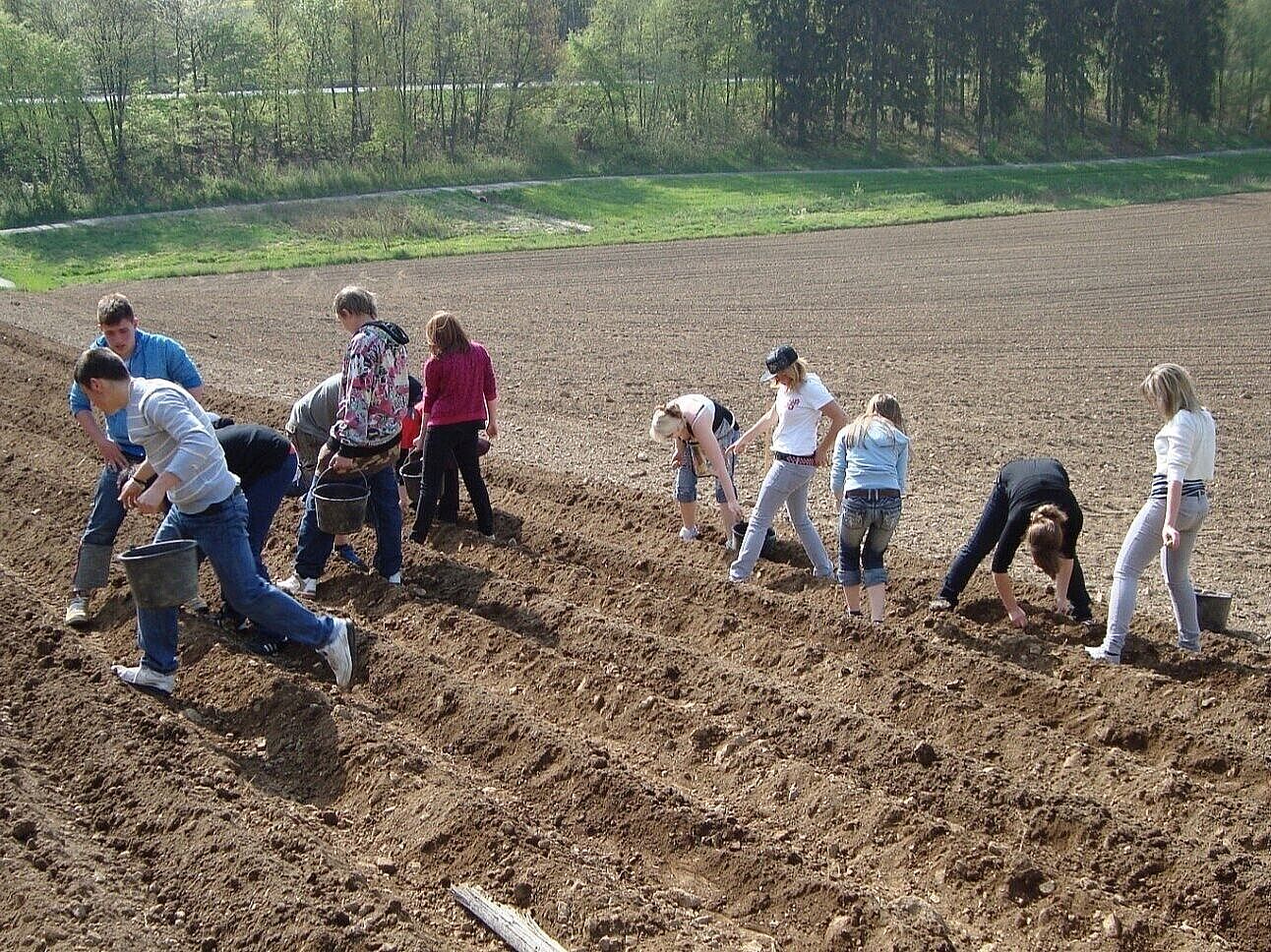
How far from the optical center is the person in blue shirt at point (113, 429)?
7430 millimetres

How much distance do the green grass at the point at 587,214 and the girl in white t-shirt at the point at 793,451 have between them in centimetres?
2459

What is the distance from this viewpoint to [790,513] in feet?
27.5

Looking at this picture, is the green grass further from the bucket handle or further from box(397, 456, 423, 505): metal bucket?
the bucket handle

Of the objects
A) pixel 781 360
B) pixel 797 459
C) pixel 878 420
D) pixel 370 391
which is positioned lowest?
pixel 797 459

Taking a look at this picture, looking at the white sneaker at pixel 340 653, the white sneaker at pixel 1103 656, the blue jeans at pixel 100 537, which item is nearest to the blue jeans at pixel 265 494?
the blue jeans at pixel 100 537

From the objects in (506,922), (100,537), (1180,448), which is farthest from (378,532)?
(1180,448)

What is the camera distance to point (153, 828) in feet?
17.8

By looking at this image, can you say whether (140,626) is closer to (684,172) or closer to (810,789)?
(810,789)

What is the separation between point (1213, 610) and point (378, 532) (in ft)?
17.2

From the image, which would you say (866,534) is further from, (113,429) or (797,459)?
(113,429)

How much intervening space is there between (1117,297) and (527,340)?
1160cm

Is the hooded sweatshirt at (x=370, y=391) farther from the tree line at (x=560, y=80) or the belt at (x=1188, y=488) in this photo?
the tree line at (x=560, y=80)

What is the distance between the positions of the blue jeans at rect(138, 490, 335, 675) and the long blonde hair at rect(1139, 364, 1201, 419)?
4.73m

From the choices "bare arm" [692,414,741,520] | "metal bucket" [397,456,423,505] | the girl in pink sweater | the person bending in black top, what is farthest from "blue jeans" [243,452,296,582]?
the person bending in black top
